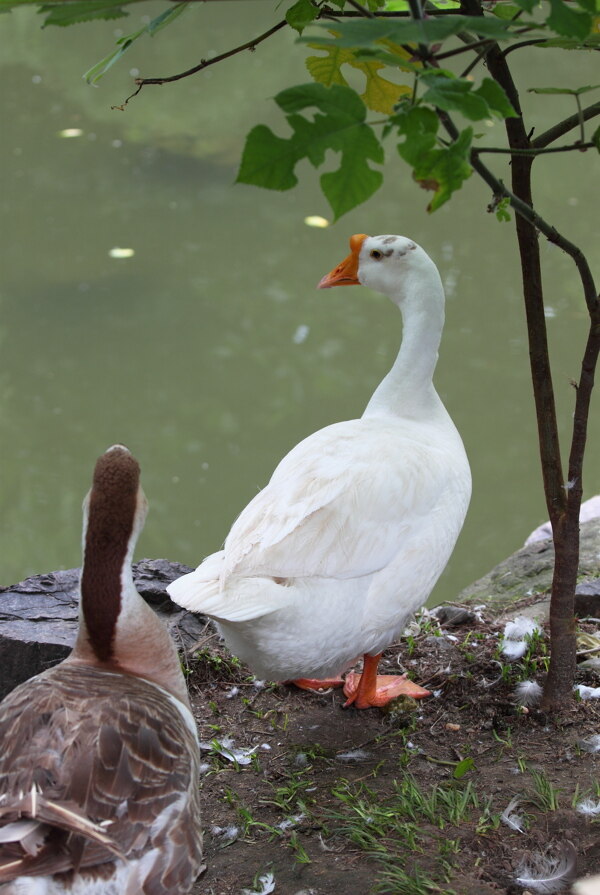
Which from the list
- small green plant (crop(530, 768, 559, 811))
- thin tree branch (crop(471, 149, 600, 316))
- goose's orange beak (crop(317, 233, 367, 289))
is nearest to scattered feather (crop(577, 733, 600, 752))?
small green plant (crop(530, 768, 559, 811))

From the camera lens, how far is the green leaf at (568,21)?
4.30 ft

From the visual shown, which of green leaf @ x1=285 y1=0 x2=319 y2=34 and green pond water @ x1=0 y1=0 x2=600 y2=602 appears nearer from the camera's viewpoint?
green leaf @ x1=285 y1=0 x2=319 y2=34

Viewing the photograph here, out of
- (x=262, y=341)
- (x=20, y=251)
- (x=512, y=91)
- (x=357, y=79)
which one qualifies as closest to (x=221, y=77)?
(x=357, y=79)

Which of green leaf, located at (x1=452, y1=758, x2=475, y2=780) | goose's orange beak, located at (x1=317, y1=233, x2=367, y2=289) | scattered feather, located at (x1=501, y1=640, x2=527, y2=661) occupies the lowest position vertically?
scattered feather, located at (x1=501, y1=640, x2=527, y2=661)

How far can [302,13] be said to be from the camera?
6.96ft

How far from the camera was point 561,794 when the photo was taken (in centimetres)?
240

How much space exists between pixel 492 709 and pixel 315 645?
657 millimetres

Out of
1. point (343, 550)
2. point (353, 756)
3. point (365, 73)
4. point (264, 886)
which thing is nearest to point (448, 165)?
point (365, 73)

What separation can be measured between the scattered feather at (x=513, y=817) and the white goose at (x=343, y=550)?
57 cm

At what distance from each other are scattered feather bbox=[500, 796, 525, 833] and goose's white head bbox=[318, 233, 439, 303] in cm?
164

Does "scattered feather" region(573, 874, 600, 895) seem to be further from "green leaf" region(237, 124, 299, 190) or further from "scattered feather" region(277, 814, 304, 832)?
"green leaf" region(237, 124, 299, 190)

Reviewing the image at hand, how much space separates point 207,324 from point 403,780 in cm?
475

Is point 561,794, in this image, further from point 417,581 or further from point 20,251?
point 20,251

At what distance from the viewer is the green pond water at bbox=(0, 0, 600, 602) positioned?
18.4 feet
